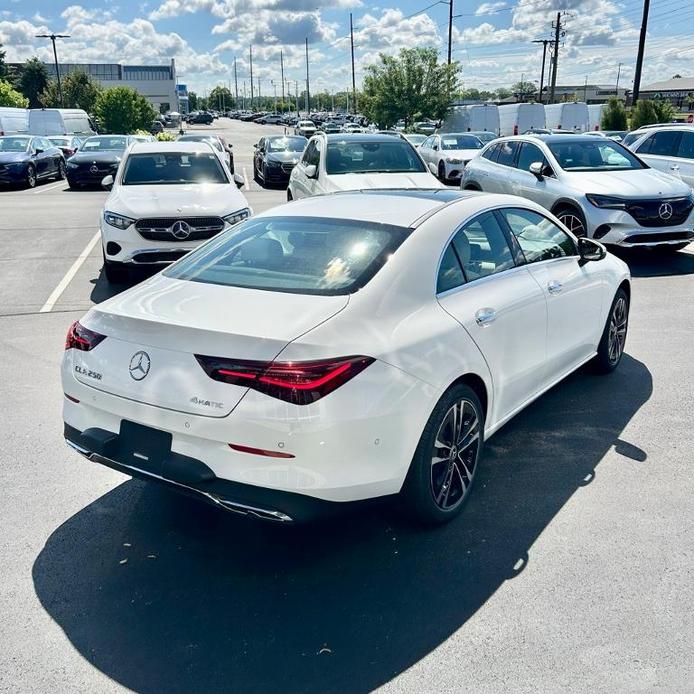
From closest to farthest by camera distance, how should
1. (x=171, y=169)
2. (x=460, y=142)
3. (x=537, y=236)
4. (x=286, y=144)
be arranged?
1. (x=537, y=236)
2. (x=171, y=169)
3. (x=460, y=142)
4. (x=286, y=144)

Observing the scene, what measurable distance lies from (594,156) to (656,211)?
5.49ft

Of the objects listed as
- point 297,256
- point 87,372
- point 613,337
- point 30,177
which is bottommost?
point 30,177

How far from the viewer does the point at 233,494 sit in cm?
294

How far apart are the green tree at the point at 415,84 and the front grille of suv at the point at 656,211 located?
34.1 m

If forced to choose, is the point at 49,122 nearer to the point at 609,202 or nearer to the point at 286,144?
the point at 286,144

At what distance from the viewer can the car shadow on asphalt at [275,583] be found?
2682 mm

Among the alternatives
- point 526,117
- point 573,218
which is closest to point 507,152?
point 573,218

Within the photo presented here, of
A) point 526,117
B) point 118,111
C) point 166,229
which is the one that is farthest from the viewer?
point 118,111

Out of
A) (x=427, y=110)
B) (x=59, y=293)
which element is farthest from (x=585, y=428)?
(x=427, y=110)

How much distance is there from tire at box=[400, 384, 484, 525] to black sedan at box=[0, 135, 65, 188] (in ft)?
69.6

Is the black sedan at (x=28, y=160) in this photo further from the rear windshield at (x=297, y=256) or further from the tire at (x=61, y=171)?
the rear windshield at (x=297, y=256)

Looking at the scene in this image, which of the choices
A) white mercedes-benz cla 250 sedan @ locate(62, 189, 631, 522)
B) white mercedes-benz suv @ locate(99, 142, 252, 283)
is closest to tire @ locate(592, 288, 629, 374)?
white mercedes-benz cla 250 sedan @ locate(62, 189, 631, 522)

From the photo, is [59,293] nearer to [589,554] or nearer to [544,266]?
[544,266]

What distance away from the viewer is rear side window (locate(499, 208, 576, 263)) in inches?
176
